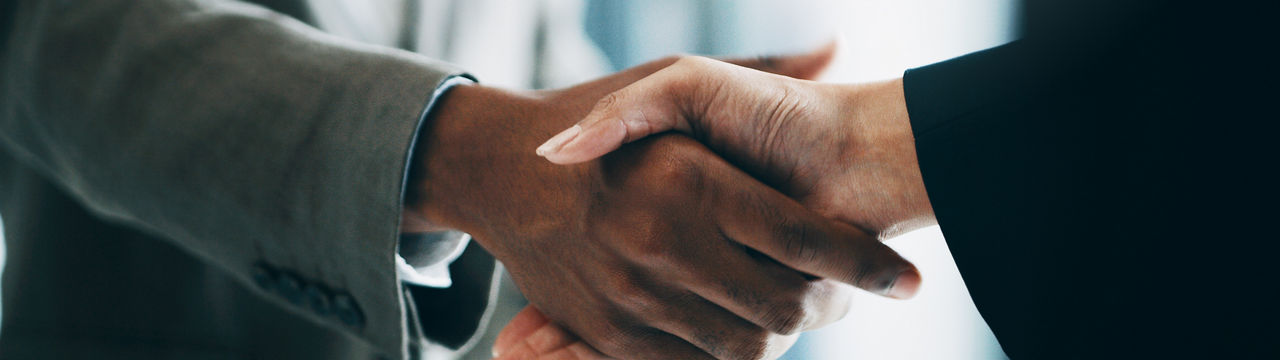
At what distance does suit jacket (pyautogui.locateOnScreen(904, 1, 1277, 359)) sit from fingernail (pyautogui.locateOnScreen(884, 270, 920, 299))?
5 cm

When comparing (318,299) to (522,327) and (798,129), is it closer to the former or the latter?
(522,327)

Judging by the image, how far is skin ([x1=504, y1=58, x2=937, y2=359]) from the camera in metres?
0.63

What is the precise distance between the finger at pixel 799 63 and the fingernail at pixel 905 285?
9.3 inches

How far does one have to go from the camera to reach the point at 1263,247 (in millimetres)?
476

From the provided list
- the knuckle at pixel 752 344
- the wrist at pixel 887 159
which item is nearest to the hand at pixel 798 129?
the wrist at pixel 887 159

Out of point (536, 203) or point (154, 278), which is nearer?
point (536, 203)

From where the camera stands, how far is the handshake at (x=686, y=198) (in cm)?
63

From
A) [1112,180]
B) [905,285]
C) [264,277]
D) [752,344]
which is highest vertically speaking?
[1112,180]

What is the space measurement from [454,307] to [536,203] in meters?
0.26

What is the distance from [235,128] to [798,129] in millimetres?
561

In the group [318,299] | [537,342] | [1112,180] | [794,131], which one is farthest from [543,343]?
[1112,180]

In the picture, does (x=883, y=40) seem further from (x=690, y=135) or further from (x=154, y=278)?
(x=154, y=278)

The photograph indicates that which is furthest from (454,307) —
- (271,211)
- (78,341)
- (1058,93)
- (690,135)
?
(1058,93)

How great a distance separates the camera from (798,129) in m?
0.66
